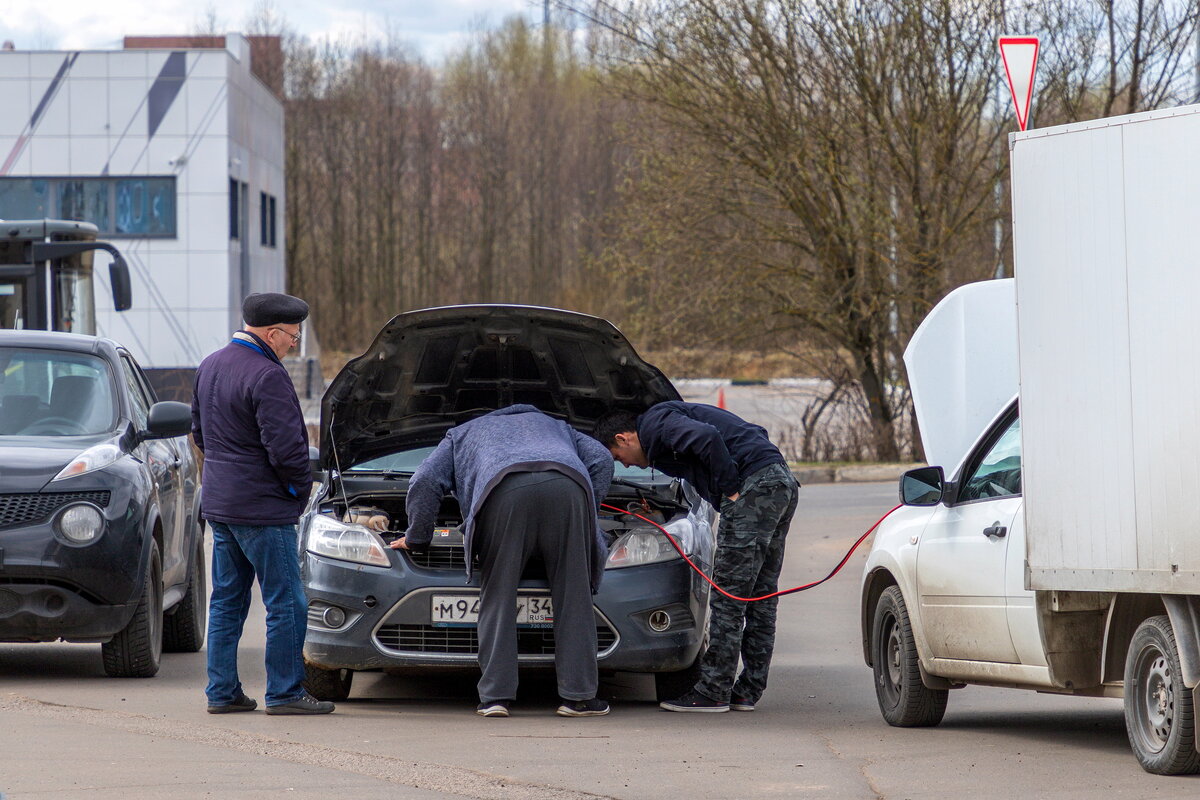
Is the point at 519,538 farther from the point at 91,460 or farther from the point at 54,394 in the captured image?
the point at 54,394

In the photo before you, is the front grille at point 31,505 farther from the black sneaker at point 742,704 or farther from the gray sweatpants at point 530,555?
the black sneaker at point 742,704

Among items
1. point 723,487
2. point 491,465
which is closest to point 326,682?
point 491,465

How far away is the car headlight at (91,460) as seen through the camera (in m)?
7.79

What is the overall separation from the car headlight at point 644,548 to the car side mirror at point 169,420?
231 centimetres

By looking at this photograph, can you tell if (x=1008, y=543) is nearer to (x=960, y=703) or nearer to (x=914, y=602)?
(x=914, y=602)

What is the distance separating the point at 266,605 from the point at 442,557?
2.71 feet

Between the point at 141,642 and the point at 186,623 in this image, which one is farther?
the point at 186,623

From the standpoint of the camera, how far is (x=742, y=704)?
301 inches

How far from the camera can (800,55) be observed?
67.3 feet

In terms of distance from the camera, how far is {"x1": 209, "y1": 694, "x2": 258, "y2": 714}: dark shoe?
7066 mm

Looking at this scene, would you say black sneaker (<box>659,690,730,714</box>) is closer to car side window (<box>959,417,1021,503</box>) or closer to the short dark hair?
the short dark hair

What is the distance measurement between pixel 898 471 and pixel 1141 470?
15.5m

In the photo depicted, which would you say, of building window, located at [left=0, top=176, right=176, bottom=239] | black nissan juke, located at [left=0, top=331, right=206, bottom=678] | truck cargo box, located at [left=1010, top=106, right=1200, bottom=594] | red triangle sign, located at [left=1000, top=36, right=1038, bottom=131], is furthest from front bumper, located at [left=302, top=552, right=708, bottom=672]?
building window, located at [left=0, top=176, right=176, bottom=239]

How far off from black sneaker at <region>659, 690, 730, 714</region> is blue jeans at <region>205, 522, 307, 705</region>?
1.72 metres
